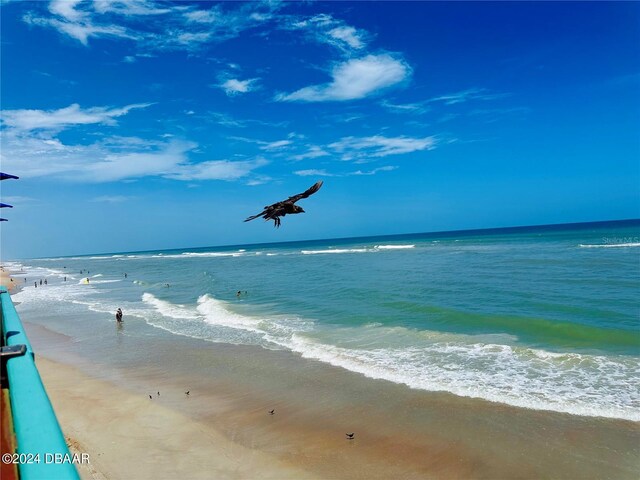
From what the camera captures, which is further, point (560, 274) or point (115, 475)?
point (560, 274)

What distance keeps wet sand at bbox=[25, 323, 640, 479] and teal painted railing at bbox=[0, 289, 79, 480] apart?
768cm

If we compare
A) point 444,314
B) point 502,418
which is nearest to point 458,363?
point 502,418

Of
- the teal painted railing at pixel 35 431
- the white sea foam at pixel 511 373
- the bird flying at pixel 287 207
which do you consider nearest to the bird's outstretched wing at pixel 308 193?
the bird flying at pixel 287 207

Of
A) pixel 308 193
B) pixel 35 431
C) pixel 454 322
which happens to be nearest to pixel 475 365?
pixel 454 322

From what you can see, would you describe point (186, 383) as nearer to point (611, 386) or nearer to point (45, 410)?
point (611, 386)

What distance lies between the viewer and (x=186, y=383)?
1355cm

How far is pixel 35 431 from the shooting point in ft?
4.15

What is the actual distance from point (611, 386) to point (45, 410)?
43.1ft

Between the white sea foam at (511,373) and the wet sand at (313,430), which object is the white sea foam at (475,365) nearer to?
the white sea foam at (511,373)

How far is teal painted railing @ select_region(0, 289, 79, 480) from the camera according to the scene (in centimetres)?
109

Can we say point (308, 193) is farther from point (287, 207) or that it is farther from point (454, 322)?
point (454, 322)

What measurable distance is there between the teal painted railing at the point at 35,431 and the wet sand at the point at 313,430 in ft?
25.2

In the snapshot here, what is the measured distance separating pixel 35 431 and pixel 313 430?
31.1 feet

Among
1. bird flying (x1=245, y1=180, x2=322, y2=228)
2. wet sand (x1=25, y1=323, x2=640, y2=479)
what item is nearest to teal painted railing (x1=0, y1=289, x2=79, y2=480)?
bird flying (x1=245, y1=180, x2=322, y2=228)
